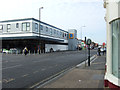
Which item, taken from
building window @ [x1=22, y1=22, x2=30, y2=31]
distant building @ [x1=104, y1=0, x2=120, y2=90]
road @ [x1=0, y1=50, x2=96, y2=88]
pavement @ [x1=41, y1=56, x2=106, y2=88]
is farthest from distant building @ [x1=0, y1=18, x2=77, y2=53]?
distant building @ [x1=104, y1=0, x2=120, y2=90]

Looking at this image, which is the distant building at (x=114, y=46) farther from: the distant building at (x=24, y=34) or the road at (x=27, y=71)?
the distant building at (x=24, y=34)

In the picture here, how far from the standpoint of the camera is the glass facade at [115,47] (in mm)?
5297

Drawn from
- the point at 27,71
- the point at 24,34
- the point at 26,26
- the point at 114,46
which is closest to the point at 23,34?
the point at 24,34

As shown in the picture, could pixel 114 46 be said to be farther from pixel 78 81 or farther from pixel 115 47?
pixel 78 81

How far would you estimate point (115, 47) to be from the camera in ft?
18.2

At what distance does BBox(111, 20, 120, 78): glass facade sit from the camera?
5.30m

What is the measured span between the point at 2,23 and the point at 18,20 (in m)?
5.48

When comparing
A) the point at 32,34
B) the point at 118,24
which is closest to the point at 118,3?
the point at 118,24

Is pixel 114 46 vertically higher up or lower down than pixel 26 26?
lower down

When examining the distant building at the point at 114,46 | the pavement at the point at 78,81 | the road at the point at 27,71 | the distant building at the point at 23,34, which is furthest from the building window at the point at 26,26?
the distant building at the point at 114,46

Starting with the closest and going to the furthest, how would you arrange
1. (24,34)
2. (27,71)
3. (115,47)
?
(115,47), (27,71), (24,34)

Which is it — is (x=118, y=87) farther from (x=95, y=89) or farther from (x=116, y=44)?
(x=116, y=44)

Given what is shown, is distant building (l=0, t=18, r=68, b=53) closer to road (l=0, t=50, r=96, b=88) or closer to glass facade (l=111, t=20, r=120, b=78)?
road (l=0, t=50, r=96, b=88)

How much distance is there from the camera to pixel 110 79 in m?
5.39
